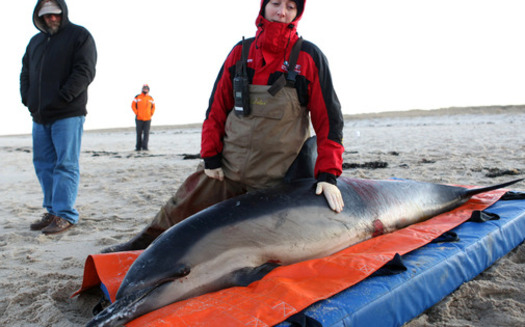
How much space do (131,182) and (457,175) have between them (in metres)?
5.54

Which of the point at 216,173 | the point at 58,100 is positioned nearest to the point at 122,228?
the point at 58,100

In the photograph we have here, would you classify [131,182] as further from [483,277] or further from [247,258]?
[483,277]

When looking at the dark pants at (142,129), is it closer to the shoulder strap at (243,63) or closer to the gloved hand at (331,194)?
the shoulder strap at (243,63)

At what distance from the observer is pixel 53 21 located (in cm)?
466

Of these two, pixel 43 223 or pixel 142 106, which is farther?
pixel 142 106

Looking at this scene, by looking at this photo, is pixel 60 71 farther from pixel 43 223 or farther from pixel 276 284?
pixel 276 284

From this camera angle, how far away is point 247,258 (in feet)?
8.75

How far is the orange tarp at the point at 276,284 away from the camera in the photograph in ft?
6.79

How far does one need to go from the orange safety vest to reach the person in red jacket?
12291 millimetres

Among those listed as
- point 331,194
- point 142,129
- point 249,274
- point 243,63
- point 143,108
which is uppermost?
point 243,63

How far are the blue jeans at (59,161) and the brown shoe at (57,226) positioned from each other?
6 cm

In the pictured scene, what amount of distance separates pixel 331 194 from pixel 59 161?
311 centimetres

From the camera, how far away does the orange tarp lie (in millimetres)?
2068

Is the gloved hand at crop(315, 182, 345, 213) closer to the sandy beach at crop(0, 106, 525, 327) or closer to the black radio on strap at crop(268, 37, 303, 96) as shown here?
the black radio on strap at crop(268, 37, 303, 96)
